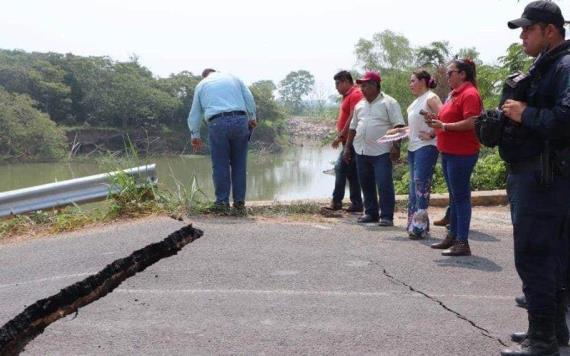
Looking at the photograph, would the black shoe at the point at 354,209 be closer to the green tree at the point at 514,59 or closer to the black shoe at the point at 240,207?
the black shoe at the point at 240,207

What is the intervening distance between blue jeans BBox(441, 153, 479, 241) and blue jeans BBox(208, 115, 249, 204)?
8.18ft

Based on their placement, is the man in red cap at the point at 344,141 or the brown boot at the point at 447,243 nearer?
the brown boot at the point at 447,243

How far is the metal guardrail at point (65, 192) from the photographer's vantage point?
688cm

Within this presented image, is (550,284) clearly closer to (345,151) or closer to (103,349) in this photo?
(103,349)

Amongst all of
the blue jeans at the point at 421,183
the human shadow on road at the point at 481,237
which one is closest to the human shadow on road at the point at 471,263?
the blue jeans at the point at 421,183

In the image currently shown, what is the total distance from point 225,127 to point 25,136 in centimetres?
4604

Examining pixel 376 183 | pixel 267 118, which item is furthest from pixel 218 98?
pixel 267 118

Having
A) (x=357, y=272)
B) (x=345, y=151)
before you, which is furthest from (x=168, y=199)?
(x=357, y=272)

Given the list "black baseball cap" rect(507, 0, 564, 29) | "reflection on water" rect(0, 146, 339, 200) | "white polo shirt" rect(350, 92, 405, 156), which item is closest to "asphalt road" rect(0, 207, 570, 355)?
"white polo shirt" rect(350, 92, 405, 156)

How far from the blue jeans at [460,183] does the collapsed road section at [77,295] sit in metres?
2.43

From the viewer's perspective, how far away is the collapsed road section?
3.65 meters

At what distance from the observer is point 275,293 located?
4371 millimetres

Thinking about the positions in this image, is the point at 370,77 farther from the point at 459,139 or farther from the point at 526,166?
the point at 526,166

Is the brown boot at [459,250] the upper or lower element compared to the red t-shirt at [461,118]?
lower
